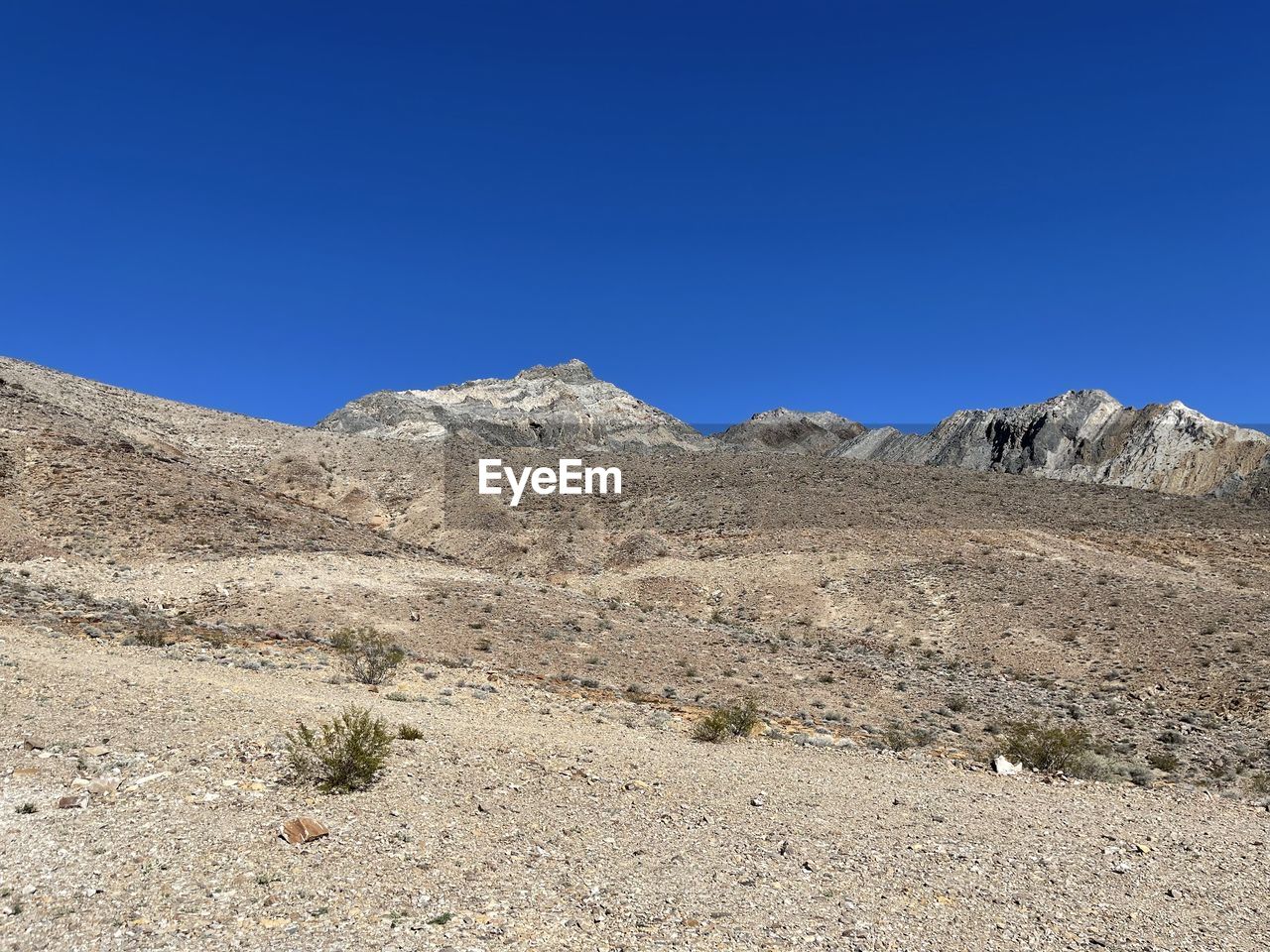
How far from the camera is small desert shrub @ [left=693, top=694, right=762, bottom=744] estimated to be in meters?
10.7

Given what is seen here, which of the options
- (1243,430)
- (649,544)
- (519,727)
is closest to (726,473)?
(649,544)

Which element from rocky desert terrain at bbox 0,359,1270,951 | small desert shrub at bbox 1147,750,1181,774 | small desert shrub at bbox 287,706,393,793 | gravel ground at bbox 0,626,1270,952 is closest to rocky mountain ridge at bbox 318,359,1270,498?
rocky desert terrain at bbox 0,359,1270,951

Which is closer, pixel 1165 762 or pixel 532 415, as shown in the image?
pixel 1165 762

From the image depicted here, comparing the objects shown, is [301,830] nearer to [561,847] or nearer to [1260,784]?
[561,847]

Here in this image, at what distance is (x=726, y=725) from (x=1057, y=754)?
14.3 feet

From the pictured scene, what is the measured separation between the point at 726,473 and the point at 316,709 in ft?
102

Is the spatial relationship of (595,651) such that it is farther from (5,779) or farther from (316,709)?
(5,779)

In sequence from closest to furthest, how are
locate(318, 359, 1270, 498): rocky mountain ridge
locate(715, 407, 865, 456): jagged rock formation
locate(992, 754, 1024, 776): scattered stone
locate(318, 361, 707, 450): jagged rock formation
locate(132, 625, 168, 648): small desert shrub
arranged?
1. locate(992, 754, 1024, 776): scattered stone
2. locate(132, 625, 168, 648): small desert shrub
3. locate(318, 359, 1270, 498): rocky mountain ridge
4. locate(318, 361, 707, 450): jagged rock formation
5. locate(715, 407, 865, 456): jagged rock formation

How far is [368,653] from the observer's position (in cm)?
1347

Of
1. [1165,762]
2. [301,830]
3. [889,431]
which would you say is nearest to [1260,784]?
[1165,762]

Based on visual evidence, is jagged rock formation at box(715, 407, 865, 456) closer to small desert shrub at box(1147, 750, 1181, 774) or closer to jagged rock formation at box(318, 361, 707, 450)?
jagged rock formation at box(318, 361, 707, 450)

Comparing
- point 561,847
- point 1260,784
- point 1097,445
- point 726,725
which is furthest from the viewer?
point 1097,445

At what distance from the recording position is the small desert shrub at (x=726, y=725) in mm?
10703

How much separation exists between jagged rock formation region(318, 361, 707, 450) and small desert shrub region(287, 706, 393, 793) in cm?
5594
